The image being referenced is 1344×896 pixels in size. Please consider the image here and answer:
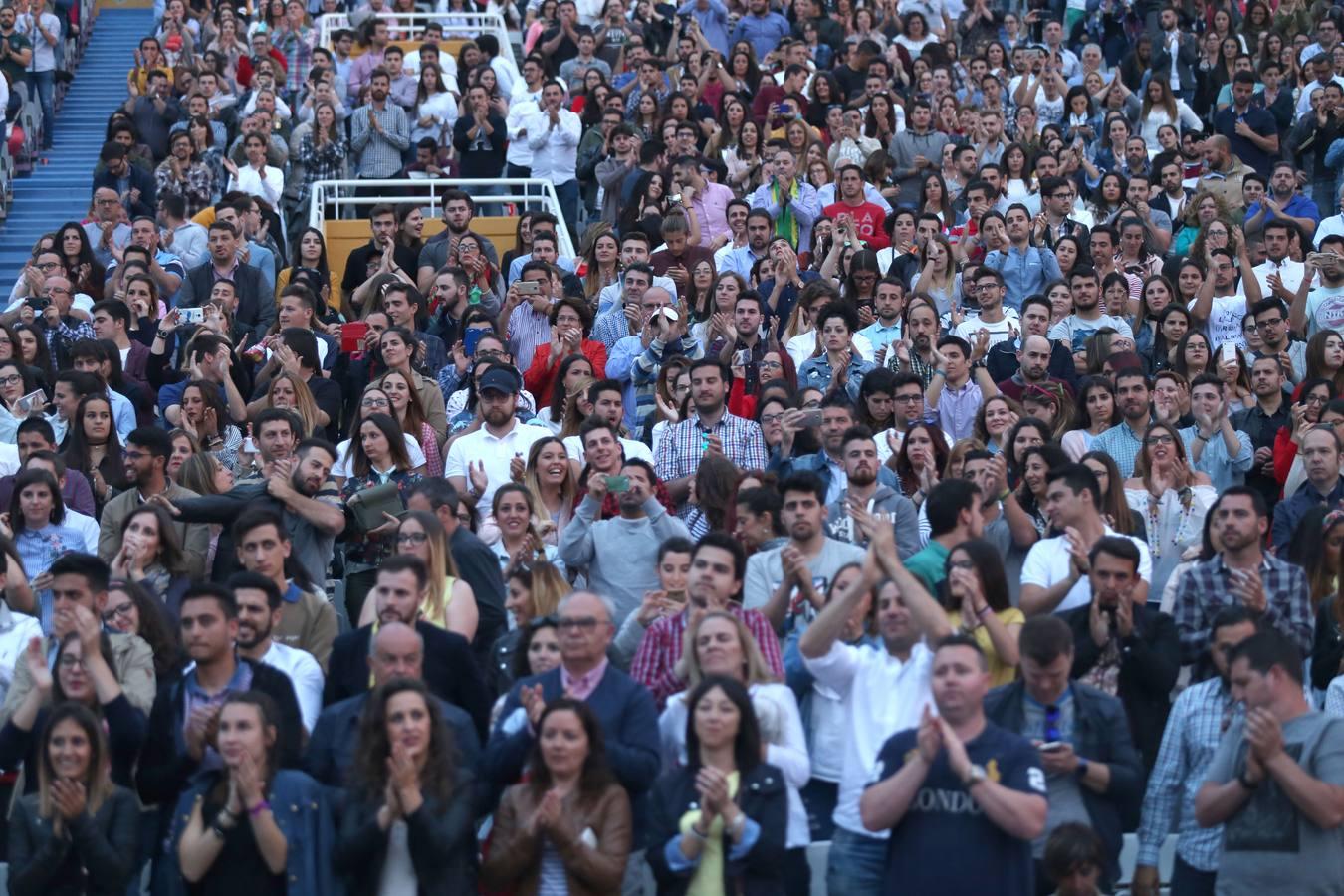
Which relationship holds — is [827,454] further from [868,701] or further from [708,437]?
[868,701]

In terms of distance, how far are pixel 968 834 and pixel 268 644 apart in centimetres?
284

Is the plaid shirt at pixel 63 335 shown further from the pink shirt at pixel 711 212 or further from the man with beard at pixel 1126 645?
the man with beard at pixel 1126 645

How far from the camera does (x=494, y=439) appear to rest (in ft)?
35.9

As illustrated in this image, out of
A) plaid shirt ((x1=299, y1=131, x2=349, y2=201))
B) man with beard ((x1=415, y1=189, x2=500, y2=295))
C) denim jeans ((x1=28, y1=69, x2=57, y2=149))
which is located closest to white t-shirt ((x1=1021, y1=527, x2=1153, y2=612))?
man with beard ((x1=415, y1=189, x2=500, y2=295))

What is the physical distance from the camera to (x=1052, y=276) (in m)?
14.7

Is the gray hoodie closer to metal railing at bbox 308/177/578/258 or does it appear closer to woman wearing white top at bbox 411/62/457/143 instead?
metal railing at bbox 308/177/578/258

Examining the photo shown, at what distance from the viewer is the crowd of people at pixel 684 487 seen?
694 cm

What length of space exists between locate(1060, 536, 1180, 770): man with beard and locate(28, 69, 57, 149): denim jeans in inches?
604

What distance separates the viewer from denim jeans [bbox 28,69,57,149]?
821 inches

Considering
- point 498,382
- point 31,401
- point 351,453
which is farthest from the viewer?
point 31,401

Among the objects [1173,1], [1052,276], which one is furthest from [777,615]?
[1173,1]

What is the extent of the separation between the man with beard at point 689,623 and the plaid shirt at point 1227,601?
170 centimetres

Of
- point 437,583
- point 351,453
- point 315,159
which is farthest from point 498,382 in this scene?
point 315,159

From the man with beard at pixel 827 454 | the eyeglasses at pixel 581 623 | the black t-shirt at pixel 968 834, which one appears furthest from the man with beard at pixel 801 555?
the black t-shirt at pixel 968 834
